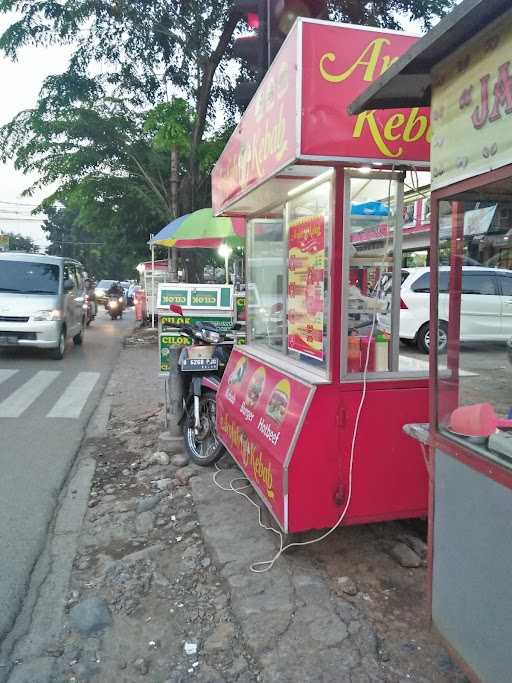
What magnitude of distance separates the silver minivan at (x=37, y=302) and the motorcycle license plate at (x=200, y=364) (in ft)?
21.2

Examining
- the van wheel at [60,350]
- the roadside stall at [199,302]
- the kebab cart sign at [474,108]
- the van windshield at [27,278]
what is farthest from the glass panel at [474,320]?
the van windshield at [27,278]

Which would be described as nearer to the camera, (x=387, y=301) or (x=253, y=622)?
(x=253, y=622)

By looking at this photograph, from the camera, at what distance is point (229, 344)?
5.38 metres

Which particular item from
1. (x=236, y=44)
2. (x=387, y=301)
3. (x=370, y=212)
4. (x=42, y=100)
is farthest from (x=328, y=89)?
(x=42, y=100)

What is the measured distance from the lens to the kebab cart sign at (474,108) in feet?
5.95

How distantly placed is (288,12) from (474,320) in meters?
2.54

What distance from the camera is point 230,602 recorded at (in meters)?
2.90

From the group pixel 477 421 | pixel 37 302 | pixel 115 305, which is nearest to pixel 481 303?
pixel 477 421

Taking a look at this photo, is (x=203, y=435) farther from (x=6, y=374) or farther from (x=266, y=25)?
(x=6, y=374)

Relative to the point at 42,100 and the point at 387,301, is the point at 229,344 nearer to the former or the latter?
the point at 387,301

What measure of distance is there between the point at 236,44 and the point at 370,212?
7.78ft

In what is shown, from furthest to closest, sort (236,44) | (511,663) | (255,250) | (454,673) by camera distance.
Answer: (255,250), (236,44), (454,673), (511,663)

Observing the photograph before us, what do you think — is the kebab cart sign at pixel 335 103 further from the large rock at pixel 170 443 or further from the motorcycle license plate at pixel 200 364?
the large rock at pixel 170 443

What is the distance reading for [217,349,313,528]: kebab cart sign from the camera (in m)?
3.15
